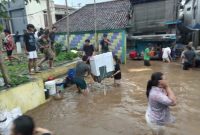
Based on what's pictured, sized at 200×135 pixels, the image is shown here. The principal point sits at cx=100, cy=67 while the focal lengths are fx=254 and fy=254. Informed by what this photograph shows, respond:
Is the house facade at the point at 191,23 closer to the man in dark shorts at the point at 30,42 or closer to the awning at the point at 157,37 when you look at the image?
the awning at the point at 157,37

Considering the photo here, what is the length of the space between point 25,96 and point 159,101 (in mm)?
4997

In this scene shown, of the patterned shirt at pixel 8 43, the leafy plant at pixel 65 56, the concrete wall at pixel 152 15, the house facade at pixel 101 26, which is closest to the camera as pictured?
the patterned shirt at pixel 8 43

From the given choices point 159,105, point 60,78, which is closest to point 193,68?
point 60,78

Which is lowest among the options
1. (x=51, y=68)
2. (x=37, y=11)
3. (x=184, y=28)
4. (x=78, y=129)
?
(x=78, y=129)

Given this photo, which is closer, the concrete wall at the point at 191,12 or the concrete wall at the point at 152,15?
the concrete wall at the point at 191,12

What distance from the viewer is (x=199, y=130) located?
6086 mm

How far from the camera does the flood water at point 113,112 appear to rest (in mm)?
6383

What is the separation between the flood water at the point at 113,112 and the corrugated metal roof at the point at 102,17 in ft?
29.3

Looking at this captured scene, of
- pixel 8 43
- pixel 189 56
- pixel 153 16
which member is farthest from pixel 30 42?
pixel 153 16

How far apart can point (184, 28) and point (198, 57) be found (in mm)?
5361

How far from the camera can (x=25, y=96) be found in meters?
7.99

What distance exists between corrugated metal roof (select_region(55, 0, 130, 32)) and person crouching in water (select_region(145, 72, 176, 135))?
14097 millimetres

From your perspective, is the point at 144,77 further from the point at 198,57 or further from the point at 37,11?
the point at 37,11

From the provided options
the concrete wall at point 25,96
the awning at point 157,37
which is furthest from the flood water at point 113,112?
the awning at point 157,37
